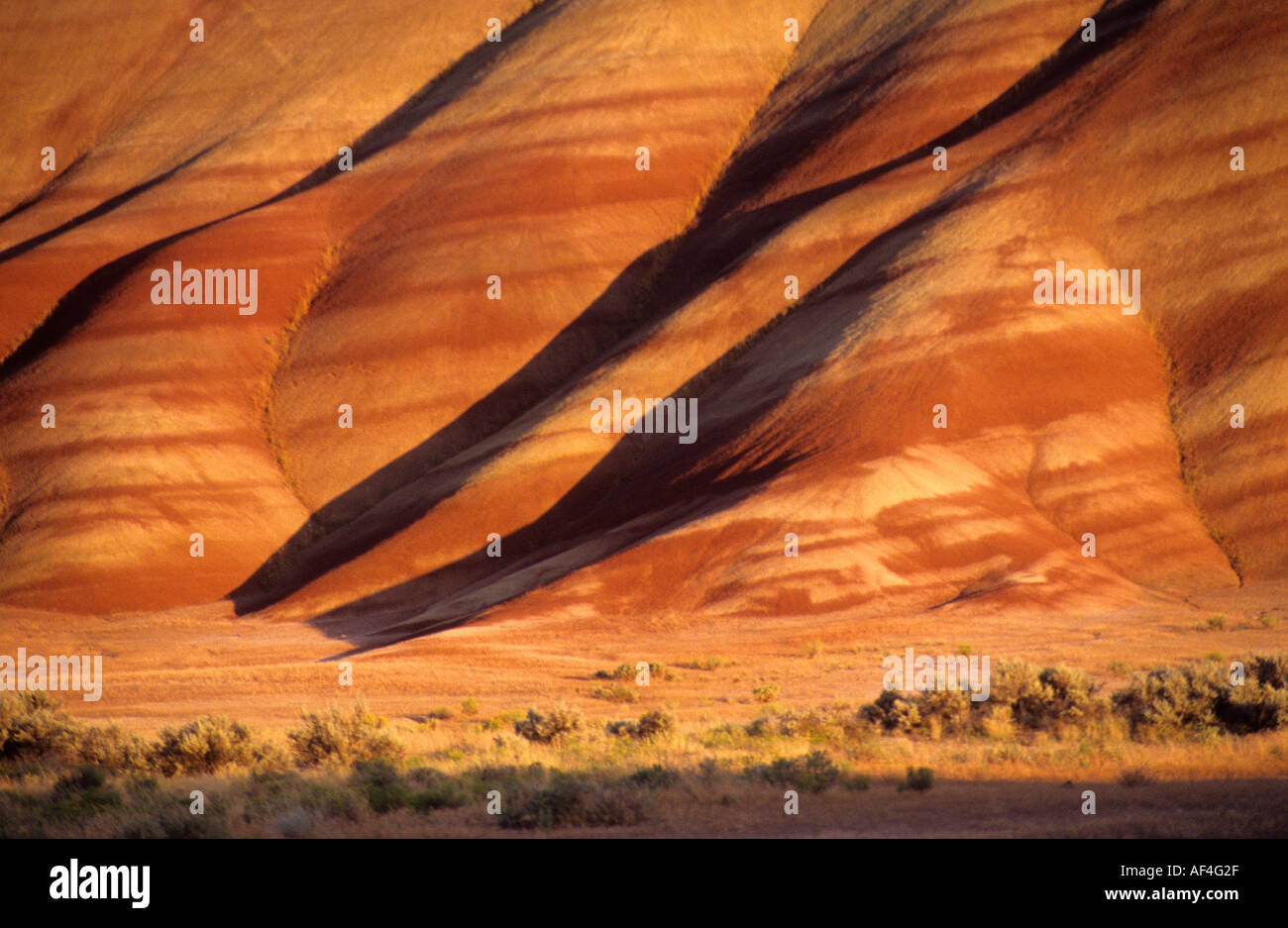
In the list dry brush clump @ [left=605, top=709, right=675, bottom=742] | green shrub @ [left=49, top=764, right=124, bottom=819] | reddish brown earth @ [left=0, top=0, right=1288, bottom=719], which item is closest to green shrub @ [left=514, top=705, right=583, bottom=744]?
dry brush clump @ [left=605, top=709, right=675, bottom=742]

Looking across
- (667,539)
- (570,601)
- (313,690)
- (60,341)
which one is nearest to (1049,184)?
(667,539)

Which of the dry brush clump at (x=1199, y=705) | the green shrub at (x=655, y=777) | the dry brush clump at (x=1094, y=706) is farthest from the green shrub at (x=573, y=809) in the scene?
the dry brush clump at (x=1199, y=705)

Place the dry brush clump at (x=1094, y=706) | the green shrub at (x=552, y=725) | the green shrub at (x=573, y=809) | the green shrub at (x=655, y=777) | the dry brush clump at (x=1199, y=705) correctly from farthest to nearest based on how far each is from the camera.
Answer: the green shrub at (x=552, y=725), the dry brush clump at (x=1094, y=706), the dry brush clump at (x=1199, y=705), the green shrub at (x=655, y=777), the green shrub at (x=573, y=809)

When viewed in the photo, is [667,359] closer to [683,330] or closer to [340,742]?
[683,330]

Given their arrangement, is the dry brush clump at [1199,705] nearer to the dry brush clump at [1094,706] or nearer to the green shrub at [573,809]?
the dry brush clump at [1094,706]

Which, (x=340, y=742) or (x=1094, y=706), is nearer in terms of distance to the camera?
(x=340, y=742)

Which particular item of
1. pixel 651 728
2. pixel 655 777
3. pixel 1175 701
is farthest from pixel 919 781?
pixel 651 728

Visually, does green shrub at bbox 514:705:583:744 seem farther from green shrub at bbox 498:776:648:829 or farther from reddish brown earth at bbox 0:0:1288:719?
reddish brown earth at bbox 0:0:1288:719
